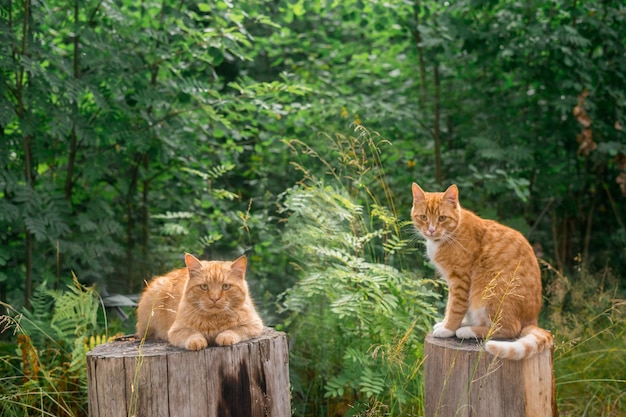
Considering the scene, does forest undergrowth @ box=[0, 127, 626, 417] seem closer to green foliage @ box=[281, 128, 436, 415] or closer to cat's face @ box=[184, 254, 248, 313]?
green foliage @ box=[281, 128, 436, 415]

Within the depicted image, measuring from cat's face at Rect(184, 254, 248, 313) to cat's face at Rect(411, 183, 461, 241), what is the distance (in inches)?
44.6

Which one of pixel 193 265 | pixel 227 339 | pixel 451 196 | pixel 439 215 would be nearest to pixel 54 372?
pixel 193 265

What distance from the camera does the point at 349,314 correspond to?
409 centimetres

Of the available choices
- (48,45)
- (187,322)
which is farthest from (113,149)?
(187,322)

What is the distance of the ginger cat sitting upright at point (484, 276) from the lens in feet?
11.4

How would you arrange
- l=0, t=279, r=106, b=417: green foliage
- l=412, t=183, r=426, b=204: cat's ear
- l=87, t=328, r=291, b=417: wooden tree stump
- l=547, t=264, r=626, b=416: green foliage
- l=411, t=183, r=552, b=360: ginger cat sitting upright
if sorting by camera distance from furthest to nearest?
l=547, t=264, r=626, b=416: green foliage → l=0, t=279, r=106, b=417: green foliage → l=412, t=183, r=426, b=204: cat's ear → l=411, t=183, r=552, b=360: ginger cat sitting upright → l=87, t=328, r=291, b=417: wooden tree stump

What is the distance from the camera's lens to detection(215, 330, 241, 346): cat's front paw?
318cm

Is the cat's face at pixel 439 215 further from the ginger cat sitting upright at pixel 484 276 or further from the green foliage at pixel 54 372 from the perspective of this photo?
the green foliage at pixel 54 372

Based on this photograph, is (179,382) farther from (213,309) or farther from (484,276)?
(484,276)

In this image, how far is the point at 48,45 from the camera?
18.2 feet

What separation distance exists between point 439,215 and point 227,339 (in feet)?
4.71

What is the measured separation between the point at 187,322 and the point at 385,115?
146 inches

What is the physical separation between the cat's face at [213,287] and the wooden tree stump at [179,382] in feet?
0.76

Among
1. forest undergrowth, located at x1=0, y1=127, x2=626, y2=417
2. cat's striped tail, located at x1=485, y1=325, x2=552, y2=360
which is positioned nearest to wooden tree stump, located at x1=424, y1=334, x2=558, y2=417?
cat's striped tail, located at x1=485, y1=325, x2=552, y2=360
